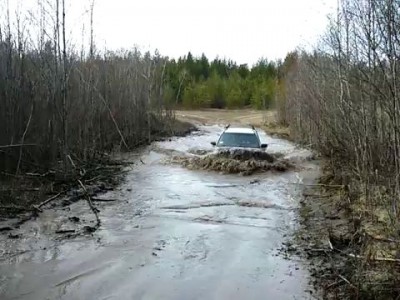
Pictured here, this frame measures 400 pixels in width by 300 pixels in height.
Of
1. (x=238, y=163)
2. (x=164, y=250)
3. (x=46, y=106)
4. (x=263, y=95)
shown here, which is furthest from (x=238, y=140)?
(x=263, y=95)

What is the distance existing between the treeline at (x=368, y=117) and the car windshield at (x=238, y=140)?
390cm

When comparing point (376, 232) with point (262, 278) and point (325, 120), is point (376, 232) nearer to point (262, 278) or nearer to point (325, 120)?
point (262, 278)

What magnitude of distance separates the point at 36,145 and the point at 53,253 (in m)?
6.33

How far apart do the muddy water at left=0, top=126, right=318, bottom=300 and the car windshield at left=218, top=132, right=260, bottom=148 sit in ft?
14.7

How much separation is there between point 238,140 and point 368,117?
31.4 feet

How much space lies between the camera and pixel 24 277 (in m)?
7.32

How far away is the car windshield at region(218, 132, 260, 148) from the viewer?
770 inches

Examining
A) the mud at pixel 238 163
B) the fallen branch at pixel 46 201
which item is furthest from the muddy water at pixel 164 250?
the mud at pixel 238 163

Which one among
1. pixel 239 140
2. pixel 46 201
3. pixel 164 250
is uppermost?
pixel 239 140

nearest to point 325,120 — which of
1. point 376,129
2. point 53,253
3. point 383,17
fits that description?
point 376,129

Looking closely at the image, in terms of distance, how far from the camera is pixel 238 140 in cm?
1973

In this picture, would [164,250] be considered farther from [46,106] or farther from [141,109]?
[141,109]

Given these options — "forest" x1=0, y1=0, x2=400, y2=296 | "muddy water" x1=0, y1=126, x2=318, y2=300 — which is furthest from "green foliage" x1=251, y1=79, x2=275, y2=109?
"muddy water" x1=0, y1=126, x2=318, y2=300

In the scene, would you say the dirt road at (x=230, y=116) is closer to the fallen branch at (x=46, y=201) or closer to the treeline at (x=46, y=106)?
the treeline at (x=46, y=106)
